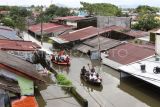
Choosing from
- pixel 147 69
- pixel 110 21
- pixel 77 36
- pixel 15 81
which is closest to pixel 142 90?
pixel 147 69

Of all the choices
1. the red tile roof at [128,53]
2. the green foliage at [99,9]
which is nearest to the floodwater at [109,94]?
the red tile roof at [128,53]

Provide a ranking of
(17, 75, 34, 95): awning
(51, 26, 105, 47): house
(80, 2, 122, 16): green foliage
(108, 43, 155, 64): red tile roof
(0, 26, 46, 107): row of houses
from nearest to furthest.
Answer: (0, 26, 46, 107): row of houses, (17, 75, 34, 95): awning, (108, 43, 155, 64): red tile roof, (51, 26, 105, 47): house, (80, 2, 122, 16): green foliage

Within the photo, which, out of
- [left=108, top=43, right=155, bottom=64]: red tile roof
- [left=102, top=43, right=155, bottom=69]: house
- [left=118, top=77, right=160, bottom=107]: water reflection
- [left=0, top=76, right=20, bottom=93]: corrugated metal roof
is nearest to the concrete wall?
[left=102, top=43, right=155, bottom=69]: house

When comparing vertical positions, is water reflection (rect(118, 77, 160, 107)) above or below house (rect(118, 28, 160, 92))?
below

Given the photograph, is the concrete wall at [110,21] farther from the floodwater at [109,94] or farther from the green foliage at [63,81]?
the green foliage at [63,81]

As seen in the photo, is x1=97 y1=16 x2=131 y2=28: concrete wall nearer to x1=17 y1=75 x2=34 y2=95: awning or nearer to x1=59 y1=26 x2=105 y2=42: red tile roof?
x1=59 y1=26 x2=105 y2=42: red tile roof

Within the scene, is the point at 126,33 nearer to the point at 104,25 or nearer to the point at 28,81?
the point at 104,25

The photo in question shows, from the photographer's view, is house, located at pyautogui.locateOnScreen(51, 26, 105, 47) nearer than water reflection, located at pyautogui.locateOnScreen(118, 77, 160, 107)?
No

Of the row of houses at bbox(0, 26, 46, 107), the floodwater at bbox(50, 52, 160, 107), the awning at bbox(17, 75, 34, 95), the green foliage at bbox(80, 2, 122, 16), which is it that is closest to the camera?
the row of houses at bbox(0, 26, 46, 107)
